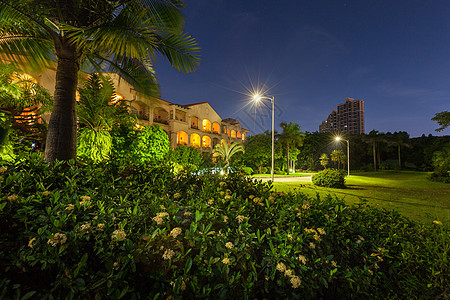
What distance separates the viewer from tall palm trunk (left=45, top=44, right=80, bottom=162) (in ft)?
13.9

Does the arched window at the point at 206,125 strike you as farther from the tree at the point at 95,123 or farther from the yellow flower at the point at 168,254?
the yellow flower at the point at 168,254

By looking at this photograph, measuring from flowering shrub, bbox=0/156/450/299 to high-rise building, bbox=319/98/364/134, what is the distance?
374ft

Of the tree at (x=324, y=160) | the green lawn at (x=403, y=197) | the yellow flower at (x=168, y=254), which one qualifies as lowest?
the green lawn at (x=403, y=197)

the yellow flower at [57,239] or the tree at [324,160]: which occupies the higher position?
the tree at [324,160]

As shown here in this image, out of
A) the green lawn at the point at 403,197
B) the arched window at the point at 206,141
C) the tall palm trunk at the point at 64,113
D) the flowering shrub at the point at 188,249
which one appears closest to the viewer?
the flowering shrub at the point at 188,249

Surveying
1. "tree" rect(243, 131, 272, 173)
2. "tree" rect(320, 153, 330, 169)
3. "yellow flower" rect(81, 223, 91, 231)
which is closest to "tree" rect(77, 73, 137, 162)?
"yellow flower" rect(81, 223, 91, 231)

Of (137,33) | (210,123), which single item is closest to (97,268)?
(137,33)

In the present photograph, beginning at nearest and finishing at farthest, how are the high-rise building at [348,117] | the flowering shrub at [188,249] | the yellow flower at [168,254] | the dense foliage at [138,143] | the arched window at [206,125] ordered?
the flowering shrub at [188,249], the yellow flower at [168,254], the dense foliage at [138,143], the arched window at [206,125], the high-rise building at [348,117]

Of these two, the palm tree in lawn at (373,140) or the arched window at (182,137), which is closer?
the arched window at (182,137)

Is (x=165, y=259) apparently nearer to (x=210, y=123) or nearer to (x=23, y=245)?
(x=23, y=245)

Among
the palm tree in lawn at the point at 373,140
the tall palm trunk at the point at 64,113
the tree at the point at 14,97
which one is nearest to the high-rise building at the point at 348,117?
the palm tree in lawn at the point at 373,140

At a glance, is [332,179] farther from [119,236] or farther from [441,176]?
[441,176]

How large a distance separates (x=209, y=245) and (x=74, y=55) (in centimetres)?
537

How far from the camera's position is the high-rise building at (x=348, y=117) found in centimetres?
10759
